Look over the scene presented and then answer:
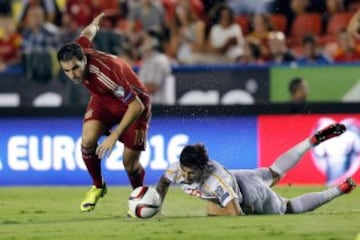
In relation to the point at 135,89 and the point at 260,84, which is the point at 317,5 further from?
the point at 135,89

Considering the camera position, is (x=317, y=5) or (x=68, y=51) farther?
Result: (x=317, y=5)

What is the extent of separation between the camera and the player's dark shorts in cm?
1247

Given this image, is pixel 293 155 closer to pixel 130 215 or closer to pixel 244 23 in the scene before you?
pixel 130 215

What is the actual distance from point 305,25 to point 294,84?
6.50ft

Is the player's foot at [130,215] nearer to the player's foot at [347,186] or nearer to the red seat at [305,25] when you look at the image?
the player's foot at [347,186]

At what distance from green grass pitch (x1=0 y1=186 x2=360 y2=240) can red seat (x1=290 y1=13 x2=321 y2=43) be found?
4.98 metres

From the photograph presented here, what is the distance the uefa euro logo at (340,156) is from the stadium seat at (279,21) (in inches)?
143

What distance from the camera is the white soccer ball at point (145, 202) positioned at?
11680 mm

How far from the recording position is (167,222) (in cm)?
1155

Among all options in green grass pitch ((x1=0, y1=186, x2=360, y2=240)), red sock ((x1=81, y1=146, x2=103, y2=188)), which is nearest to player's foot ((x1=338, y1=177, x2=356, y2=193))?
green grass pitch ((x1=0, y1=186, x2=360, y2=240))

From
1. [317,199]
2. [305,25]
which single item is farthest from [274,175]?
[305,25]

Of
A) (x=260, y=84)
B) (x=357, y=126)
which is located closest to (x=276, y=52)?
(x=260, y=84)

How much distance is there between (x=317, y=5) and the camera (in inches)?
763

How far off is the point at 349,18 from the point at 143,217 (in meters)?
8.01
